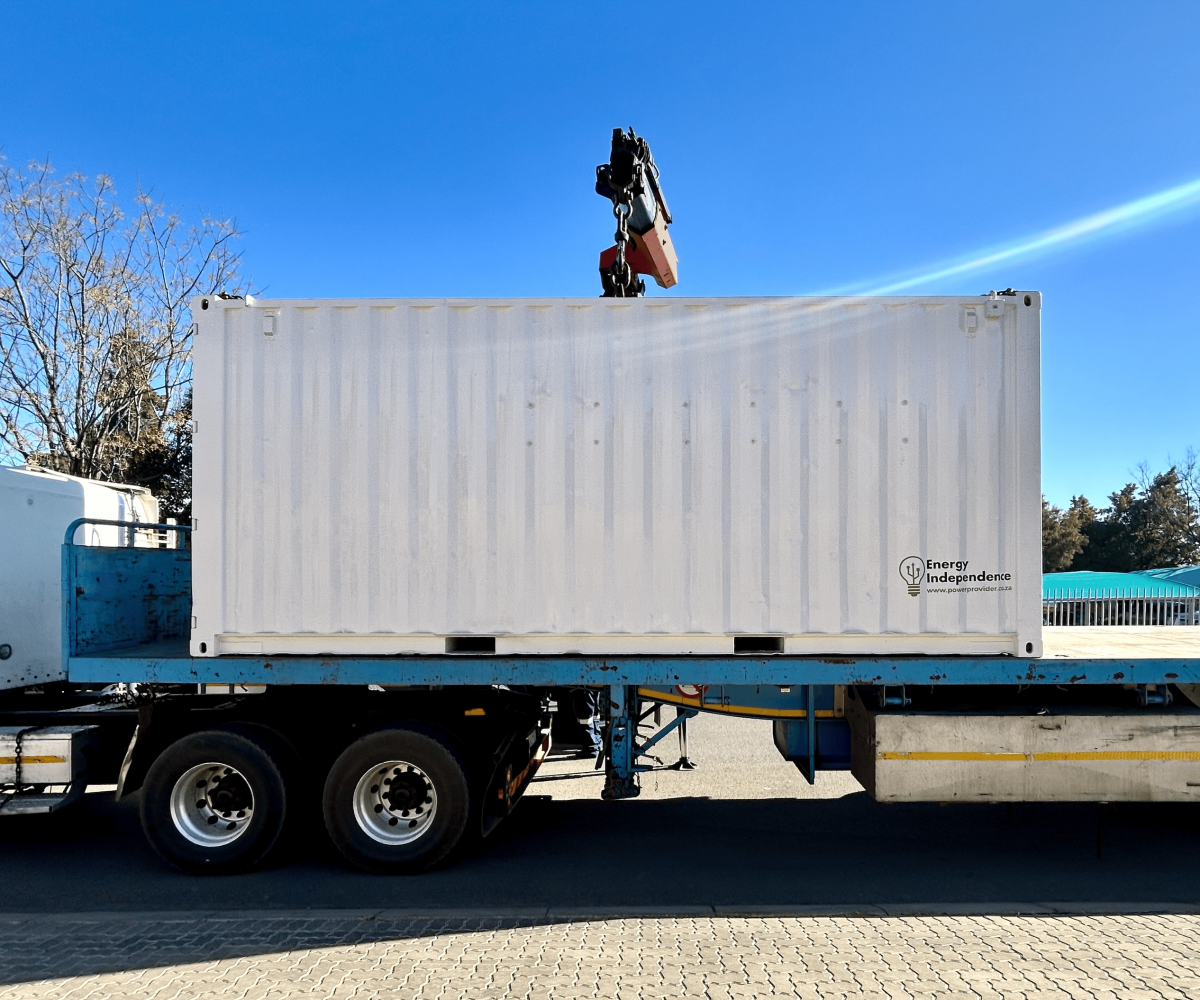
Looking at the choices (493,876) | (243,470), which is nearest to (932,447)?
(493,876)

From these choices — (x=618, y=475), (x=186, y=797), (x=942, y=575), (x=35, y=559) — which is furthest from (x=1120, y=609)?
(x=35, y=559)

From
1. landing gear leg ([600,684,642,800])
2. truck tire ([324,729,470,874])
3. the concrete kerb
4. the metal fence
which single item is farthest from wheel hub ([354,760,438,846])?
the metal fence

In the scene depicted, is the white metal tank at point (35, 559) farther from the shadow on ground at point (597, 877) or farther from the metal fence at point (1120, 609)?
the metal fence at point (1120, 609)

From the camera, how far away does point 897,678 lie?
5.03m

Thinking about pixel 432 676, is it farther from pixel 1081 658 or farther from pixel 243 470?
pixel 1081 658

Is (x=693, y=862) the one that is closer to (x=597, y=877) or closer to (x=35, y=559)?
(x=597, y=877)

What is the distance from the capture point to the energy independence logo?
5012mm

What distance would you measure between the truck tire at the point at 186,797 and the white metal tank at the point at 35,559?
5.61ft

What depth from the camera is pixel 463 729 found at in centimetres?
534

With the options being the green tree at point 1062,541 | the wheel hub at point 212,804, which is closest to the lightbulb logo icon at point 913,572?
the wheel hub at point 212,804

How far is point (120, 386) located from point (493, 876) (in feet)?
42.6

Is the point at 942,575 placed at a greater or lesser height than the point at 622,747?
greater

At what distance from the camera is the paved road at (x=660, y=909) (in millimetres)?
3723

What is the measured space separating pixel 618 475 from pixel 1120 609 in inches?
566
